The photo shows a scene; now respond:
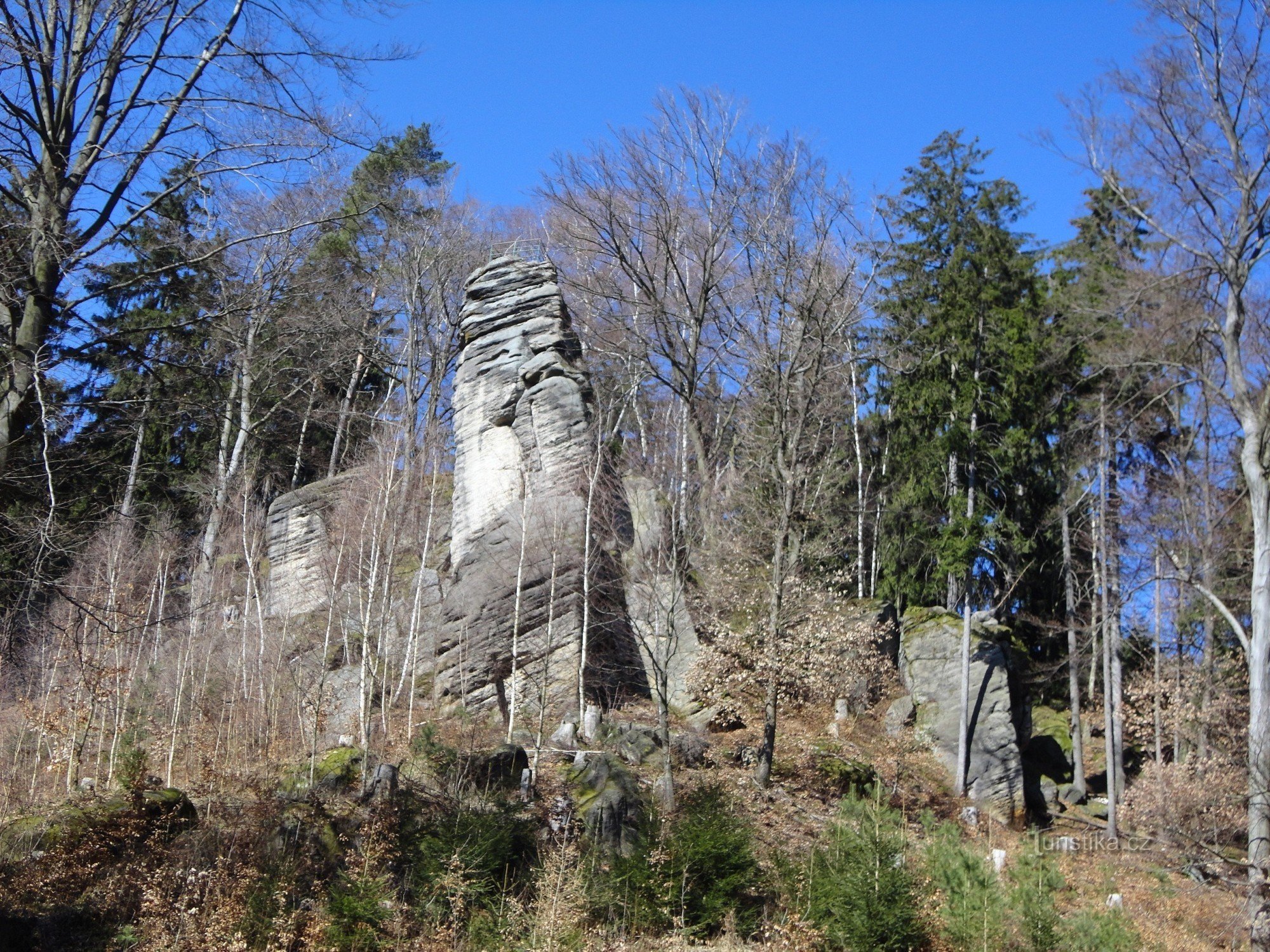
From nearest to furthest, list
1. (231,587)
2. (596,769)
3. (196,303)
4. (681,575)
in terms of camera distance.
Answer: (196,303)
(596,769)
(681,575)
(231,587)

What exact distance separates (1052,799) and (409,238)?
21.2 metres

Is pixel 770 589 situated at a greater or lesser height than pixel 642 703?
greater

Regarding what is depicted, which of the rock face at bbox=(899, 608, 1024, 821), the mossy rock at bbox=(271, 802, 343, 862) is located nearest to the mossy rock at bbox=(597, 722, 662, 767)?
the mossy rock at bbox=(271, 802, 343, 862)

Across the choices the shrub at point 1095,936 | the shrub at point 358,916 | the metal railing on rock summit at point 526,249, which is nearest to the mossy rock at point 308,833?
the shrub at point 358,916

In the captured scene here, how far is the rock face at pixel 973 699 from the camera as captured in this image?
18.8 m

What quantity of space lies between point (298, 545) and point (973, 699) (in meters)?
15.9

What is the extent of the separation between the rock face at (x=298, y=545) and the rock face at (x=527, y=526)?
467 cm

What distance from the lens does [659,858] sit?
9.18m

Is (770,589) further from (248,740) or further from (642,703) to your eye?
(248,740)

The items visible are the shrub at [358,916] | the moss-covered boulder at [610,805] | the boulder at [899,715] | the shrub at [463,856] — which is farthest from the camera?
the boulder at [899,715]

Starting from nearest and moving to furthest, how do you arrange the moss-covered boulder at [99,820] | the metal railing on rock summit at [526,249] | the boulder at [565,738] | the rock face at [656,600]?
the moss-covered boulder at [99,820] < the rock face at [656,600] < the boulder at [565,738] < the metal railing on rock summit at [526,249]

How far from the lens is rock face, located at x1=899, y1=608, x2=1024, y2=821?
1877cm

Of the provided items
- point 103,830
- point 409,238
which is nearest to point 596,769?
point 103,830

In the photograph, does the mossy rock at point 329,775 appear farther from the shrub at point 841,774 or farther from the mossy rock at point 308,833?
the shrub at point 841,774
